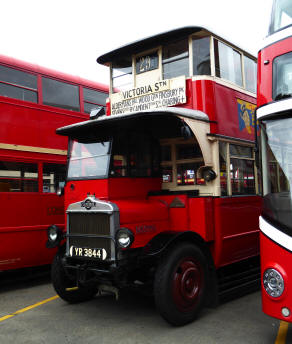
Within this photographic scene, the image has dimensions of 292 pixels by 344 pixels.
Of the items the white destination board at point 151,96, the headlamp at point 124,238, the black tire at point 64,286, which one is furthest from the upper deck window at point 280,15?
the black tire at point 64,286

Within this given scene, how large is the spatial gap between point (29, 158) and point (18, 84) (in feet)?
5.24

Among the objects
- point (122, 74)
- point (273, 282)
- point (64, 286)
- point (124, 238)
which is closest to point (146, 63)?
point (122, 74)

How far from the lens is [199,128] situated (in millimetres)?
5945

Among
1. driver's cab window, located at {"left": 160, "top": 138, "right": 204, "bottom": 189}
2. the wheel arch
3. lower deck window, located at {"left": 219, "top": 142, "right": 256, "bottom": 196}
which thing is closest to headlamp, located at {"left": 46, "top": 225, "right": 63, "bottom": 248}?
the wheel arch

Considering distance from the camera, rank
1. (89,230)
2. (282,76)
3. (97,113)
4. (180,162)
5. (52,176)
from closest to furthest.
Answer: (282,76) < (89,230) < (97,113) < (180,162) < (52,176)

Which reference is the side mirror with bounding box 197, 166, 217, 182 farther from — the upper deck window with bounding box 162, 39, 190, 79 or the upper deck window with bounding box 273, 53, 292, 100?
the upper deck window with bounding box 273, 53, 292, 100

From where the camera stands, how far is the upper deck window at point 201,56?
6.46m

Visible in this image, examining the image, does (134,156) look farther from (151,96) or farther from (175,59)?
(175,59)

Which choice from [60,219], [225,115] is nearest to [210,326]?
[225,115]

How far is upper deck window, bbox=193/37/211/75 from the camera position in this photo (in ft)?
21.2

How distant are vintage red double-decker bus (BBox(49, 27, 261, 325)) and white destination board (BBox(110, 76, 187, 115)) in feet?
0.06

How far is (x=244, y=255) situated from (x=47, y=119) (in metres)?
5.04

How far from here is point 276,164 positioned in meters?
4.30

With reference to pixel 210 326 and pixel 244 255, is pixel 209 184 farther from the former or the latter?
pixel 210 326
